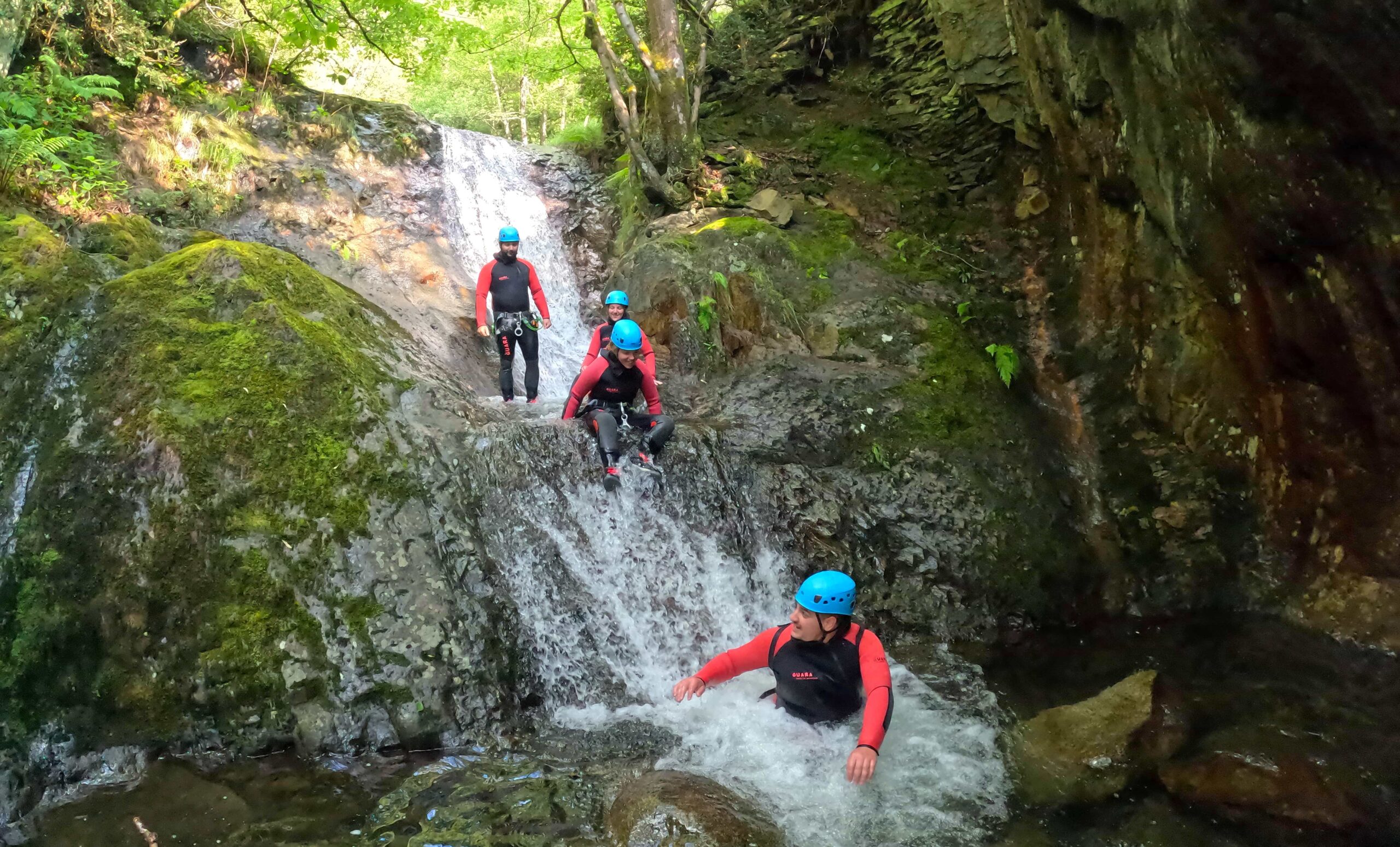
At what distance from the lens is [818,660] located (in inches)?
170

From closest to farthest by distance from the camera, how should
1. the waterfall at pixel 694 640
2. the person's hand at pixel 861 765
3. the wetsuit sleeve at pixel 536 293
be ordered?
the person's hand at pixel 861 765
the waterfall at pixel 694 640
the wetsuit sleeve at pixel 536 293

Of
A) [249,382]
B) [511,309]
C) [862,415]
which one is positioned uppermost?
[511,309]

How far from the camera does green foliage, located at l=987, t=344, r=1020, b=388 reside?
7820 mm

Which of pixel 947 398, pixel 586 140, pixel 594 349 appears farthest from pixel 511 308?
pixel 586 140

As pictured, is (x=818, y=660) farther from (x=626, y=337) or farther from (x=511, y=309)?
(x=511, y=309)

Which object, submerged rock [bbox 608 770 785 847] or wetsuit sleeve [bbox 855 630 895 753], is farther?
wetsuit sleeve [bbox 855 630 895 753]

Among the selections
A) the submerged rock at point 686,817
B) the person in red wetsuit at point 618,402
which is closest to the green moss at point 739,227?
the person in red wetsuit at point 618,402

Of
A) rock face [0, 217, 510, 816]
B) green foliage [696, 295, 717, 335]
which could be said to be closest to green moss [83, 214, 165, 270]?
rock face [0, 217, 510, 816]

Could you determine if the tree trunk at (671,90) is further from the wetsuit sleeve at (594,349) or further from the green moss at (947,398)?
the wetsuit sleeve at (594,349)

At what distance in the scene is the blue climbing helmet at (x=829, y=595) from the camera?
4.15 metres

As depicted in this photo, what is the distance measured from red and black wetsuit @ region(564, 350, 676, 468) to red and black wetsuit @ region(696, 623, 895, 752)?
8.45 ft

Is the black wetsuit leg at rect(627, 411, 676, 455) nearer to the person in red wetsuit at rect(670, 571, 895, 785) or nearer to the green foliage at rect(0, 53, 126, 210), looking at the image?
the person in red wetsuit at rect(670, 571, 895, 785)

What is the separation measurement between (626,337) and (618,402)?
632 mm

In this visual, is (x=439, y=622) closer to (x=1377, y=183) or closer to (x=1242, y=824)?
(x=1242, y=824)
